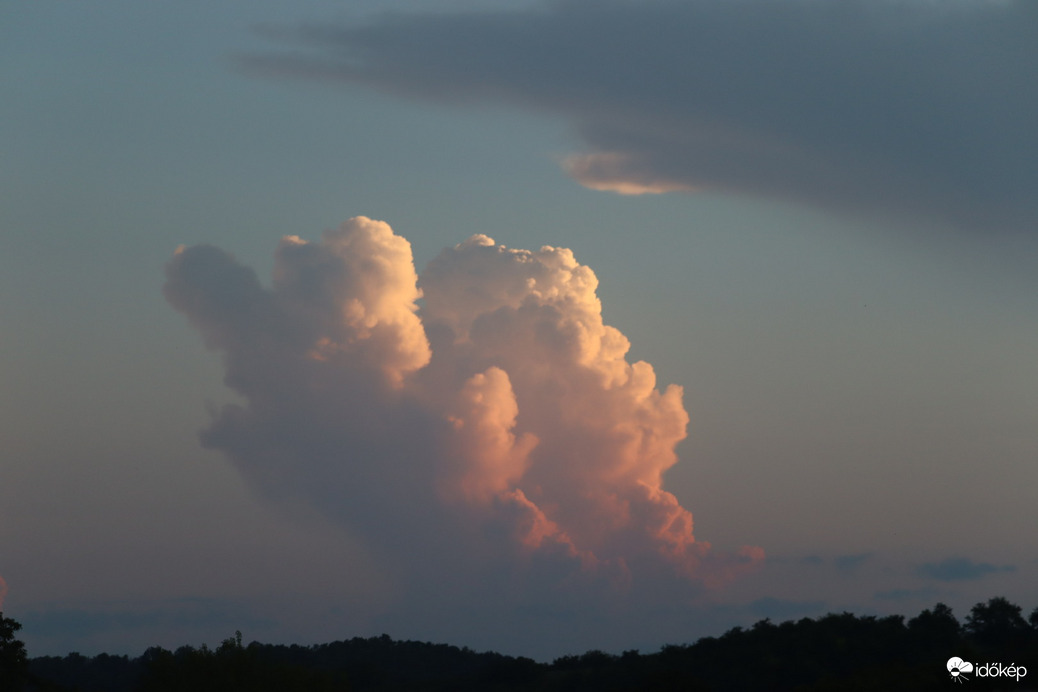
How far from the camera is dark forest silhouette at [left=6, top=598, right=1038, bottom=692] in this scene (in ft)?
270

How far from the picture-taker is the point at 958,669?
216 ft

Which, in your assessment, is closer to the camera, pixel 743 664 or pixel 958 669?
pixel 958 669

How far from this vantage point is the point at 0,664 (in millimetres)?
83125

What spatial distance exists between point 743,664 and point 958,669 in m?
54.2

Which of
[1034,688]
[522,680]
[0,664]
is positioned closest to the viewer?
[1034,688]

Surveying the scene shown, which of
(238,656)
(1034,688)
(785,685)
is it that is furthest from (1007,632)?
(238,656)

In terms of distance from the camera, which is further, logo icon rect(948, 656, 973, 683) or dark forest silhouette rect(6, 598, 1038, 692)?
dark forest silhouette rect(6, 598, 1038, 692)

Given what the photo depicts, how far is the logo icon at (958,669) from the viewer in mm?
63934

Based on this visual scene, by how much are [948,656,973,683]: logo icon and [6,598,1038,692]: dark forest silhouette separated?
24.3 inches

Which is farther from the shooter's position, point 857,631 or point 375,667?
point 375,667

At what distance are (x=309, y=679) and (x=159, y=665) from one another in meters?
12.2

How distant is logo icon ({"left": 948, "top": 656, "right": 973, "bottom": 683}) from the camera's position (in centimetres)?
6393

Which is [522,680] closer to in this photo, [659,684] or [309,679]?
[659,684]

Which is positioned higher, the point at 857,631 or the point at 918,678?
the point at 857,631
